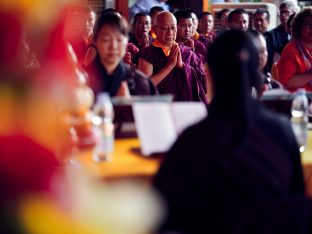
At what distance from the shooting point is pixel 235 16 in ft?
17.9

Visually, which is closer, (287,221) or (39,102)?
(39,102)

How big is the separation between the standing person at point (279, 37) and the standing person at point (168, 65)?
4.35 feet

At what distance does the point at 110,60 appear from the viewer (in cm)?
268

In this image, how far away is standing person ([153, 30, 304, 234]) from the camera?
1.35 m

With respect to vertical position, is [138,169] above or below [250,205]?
below

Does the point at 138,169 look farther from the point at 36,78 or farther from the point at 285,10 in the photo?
the point at 285,10

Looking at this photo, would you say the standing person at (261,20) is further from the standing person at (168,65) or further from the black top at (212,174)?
the black top at (212,174)

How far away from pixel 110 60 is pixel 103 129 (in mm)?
685

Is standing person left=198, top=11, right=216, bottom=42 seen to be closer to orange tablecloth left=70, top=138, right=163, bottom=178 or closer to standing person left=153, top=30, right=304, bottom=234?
orange tablecloth left=70, top=138, right=163, bottom=178

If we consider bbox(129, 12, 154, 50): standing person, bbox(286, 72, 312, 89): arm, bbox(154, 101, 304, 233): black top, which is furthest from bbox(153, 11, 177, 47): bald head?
bbox(154, 101, 304, 233): black top

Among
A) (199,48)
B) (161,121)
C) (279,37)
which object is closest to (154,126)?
(161,121)

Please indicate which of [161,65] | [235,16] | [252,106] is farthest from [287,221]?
[235,16]

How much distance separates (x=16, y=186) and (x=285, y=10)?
6.13 m

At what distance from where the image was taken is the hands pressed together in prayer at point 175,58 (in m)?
4.12
